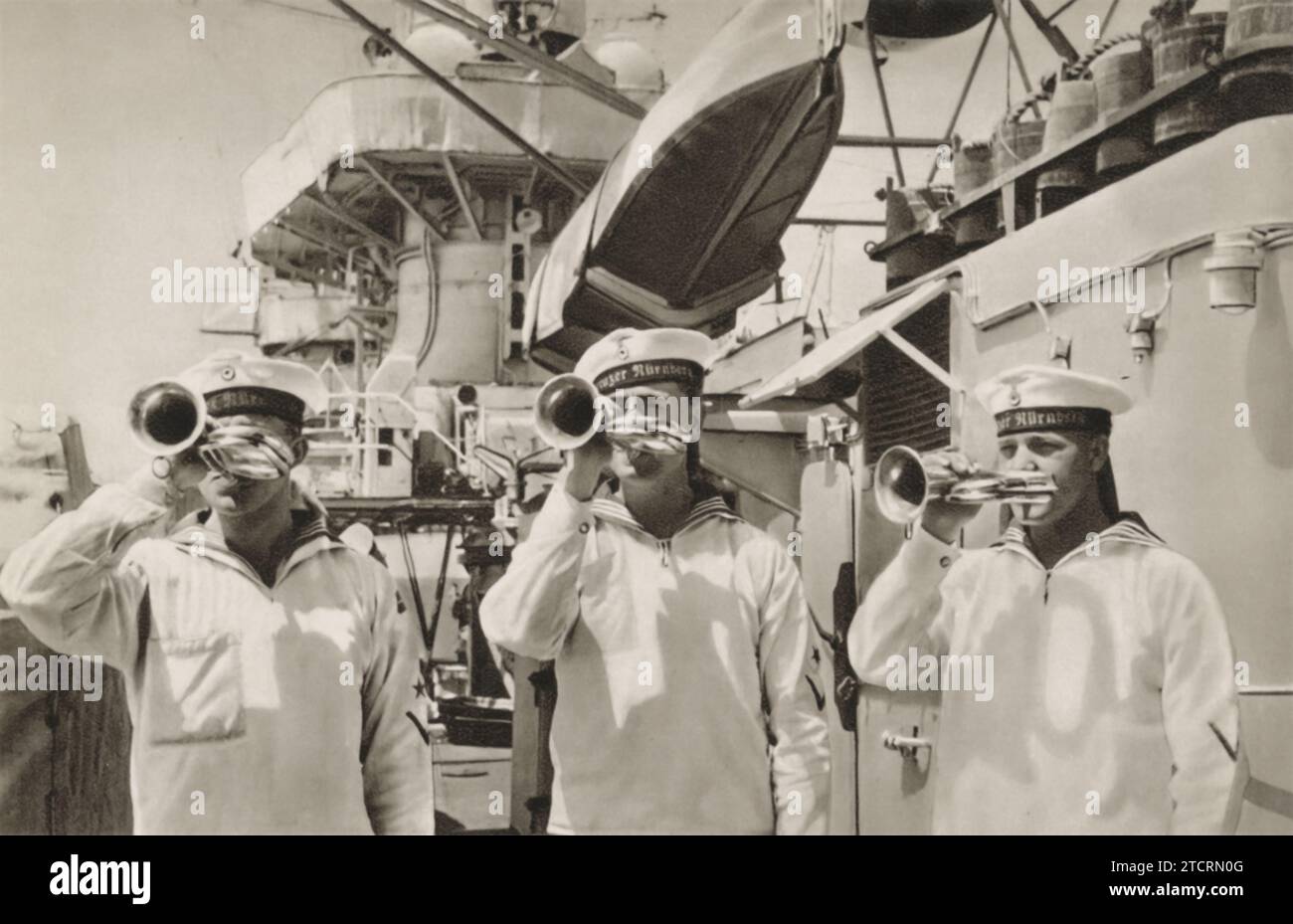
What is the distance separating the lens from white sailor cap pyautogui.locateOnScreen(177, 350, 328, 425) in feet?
8.72

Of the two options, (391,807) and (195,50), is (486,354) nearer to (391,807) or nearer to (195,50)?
(195,50)

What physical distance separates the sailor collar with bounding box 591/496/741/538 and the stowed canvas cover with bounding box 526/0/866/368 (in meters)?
1.46

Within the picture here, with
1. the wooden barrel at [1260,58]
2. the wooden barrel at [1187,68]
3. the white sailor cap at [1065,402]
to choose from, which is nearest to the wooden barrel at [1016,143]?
the wooden barrel at [1187,68]

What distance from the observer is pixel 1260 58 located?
2873 millimetres

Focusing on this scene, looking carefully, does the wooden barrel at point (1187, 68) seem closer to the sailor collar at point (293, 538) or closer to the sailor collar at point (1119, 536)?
the sailor collar at point (1119, 536)

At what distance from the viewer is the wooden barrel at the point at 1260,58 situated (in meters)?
2.85

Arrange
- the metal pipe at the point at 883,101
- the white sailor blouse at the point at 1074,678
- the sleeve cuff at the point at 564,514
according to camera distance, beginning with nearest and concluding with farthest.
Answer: the sleeve cuff at the point at 564,514 < the white sailor blouse at the point at 1074,678 < the metal pipe at the point at 883,101

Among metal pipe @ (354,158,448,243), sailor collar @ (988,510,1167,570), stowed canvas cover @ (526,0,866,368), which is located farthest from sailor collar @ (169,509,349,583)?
metal pipe @ (354,158,448,243)

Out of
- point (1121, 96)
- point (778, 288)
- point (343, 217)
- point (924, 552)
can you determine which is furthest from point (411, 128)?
point (924, 552)

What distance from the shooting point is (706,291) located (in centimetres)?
426

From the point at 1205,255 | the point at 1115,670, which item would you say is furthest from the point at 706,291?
the point at 1115,670

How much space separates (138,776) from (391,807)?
536 millimetres

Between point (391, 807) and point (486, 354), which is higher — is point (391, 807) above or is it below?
below
